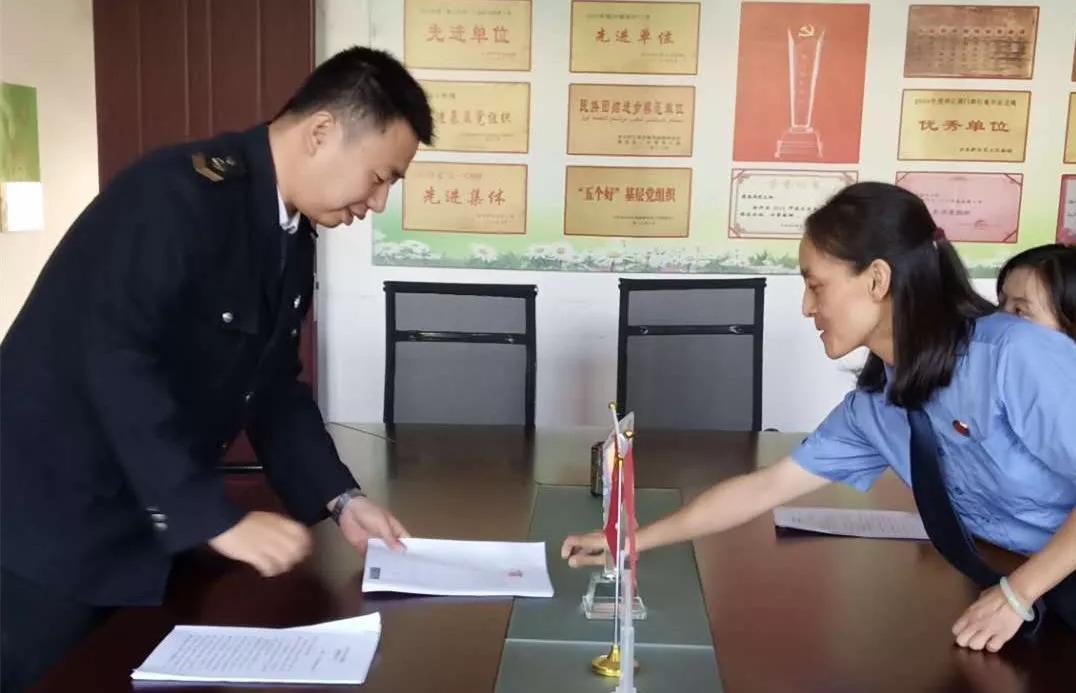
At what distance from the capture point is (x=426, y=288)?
9.10 ft

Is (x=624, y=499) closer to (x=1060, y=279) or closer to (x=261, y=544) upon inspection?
(x=261, y=544)

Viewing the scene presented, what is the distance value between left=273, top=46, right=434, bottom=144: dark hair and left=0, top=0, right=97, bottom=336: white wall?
2087 mm

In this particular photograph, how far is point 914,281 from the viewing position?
1.41 meters

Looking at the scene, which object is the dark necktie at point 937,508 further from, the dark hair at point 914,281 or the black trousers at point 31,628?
the black trousers at point 31,628

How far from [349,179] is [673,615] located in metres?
0.74

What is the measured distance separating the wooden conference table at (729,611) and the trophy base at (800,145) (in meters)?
1.96

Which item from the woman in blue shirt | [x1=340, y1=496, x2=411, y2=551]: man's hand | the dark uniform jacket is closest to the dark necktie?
the woman in blue shirt

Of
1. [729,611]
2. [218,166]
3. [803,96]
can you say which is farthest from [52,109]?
[729,611]

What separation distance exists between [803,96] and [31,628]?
3.12 meters

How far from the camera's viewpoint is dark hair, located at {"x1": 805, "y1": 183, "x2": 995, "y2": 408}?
1409mm

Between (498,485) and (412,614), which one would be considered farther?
(498,485)

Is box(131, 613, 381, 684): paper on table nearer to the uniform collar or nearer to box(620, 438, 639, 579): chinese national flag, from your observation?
box(620, 438, 639, 579): chinese national flag

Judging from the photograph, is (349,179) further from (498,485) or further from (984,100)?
(984,100)

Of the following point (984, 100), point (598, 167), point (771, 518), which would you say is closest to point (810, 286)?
point (771, 518)
